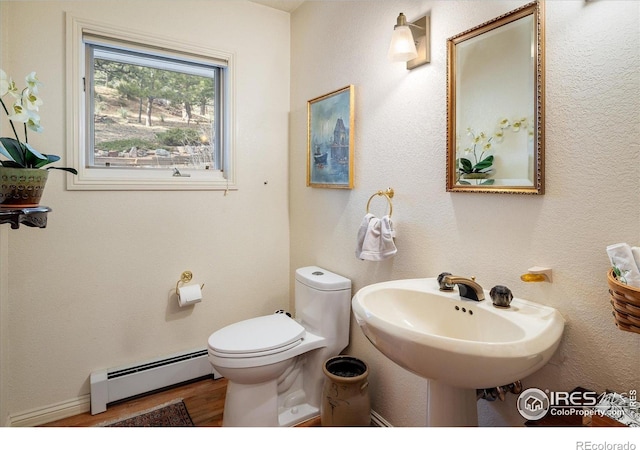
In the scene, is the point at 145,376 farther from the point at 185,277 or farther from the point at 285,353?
the point at 285,353

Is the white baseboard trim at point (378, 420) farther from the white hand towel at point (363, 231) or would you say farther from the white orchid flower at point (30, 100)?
the white orchid flower at point (30, 100)

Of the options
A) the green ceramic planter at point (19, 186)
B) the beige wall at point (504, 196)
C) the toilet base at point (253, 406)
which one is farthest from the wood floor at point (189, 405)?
the green ceramic planter at point (19, 186)

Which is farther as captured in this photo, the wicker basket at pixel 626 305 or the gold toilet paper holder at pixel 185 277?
the gold toilet paper holder at pixel 185 277

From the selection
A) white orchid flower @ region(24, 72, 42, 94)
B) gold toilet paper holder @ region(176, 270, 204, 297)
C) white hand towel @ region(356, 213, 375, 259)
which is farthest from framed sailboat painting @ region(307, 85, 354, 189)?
white orchid flower @ region(24, 72, 42, 94)

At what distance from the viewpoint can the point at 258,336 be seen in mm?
1729

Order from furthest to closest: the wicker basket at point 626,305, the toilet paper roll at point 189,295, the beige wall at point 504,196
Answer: the toilet paper roll at point 189,295
the beige wall at point 504,196
the wicker basket at point 626,305

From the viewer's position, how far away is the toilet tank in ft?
6.10

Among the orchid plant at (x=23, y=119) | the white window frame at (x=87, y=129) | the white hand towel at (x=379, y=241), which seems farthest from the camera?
the white window frame at (x=87, y=129)

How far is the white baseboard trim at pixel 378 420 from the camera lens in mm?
1736

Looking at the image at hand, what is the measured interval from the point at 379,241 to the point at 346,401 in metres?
0.73

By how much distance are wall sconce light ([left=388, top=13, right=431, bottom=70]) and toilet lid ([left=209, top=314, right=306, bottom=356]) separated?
4.28ft

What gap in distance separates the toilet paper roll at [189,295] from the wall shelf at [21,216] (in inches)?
38.2

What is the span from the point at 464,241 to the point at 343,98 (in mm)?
1003

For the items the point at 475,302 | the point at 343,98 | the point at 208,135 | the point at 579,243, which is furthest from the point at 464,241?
the point at 208,135
